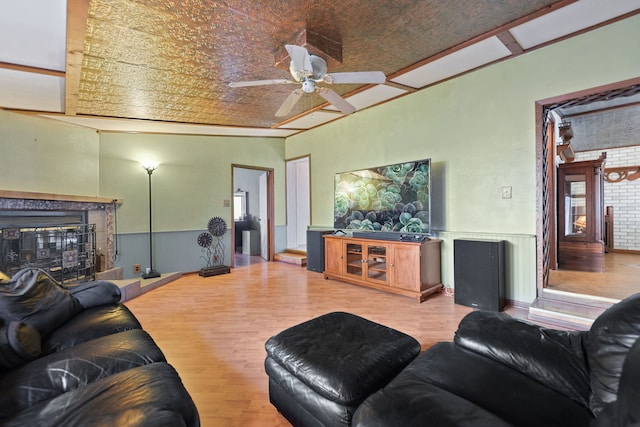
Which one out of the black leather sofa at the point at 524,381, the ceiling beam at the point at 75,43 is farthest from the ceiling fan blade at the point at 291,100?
the black leather sofa at the point at 524,381

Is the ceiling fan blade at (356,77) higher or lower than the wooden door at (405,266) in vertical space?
higher

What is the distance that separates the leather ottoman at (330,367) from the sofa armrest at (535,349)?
0.34m

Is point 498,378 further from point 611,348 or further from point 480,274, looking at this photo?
point 480,274

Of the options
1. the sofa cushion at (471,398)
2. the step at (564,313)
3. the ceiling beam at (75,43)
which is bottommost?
the step at (564,313)

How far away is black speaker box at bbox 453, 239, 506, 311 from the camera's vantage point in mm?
3008

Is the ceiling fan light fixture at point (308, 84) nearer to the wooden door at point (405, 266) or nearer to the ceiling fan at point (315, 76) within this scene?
the ceiling fan at point (315, 76)

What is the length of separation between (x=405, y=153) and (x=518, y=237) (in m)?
1.77

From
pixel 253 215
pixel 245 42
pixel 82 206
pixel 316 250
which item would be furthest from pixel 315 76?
pixel 253 215

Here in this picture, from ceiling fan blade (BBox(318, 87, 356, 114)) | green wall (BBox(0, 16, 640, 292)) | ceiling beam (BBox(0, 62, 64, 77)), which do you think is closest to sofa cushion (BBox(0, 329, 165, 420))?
ceiling fan blade (BBox(318, 87, 356, 114))

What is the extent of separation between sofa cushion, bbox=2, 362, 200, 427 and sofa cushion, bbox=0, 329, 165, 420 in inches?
3.6

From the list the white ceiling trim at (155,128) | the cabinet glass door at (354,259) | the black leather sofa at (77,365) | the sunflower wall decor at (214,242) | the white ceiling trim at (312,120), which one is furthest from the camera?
Answer: the sunflower wall decor at (214,242)

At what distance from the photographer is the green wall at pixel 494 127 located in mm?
2633

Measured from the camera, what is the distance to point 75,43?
229 centimetres

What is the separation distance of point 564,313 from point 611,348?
6.41 feet
